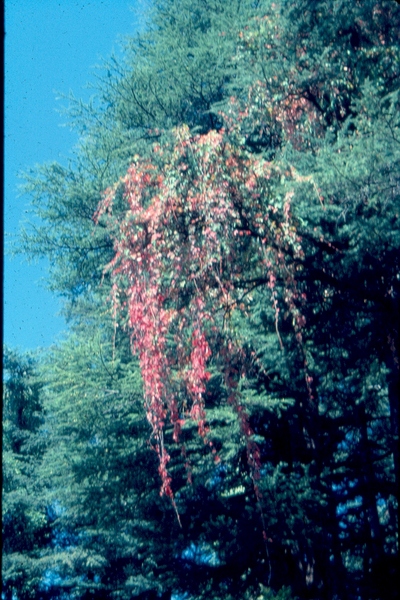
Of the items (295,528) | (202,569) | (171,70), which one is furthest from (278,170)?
(202,569)

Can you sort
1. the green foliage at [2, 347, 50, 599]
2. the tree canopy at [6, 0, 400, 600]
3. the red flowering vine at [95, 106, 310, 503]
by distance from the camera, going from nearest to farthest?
the red flowering vine at [95, 106, 310, 503]
the tree canopy at [6, 0, 400, 600]
the green foliage at [2, 347, 50, 599]

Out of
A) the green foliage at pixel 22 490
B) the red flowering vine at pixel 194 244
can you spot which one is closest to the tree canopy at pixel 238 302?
the red flowering vine at pixel 194 244

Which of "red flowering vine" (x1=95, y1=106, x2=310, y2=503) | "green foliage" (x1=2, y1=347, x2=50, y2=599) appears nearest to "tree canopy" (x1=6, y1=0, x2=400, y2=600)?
"red flowering vine" (x1=95, y1=106, x2=310, y2=503)

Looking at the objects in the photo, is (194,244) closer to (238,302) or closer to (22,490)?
(238,302)

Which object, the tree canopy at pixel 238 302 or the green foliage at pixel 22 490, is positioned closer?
the tree canopy at pixel 238 302

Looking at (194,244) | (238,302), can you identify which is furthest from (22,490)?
(194,244)

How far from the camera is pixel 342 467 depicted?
8.23 meters

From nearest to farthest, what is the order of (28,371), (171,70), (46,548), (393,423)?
(393,423) → (171,70) → (46,548) → (28,371)

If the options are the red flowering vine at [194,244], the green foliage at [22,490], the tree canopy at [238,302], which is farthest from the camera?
the green foliage at [22,490]

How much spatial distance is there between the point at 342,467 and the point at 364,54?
6437mm

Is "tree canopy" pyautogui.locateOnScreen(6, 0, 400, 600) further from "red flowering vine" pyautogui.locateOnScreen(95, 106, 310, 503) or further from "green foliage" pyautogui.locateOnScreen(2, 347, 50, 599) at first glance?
"green foliage" pyautogui.locateOnScreen(2, 347, 50, 599)

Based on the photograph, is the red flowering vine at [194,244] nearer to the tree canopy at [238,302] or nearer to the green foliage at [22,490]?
the tree canopy at [238,302]

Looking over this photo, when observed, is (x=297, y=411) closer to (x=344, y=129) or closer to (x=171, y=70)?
(x=344, y=129)

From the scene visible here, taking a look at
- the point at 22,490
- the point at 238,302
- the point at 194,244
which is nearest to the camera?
the point at 194,244
